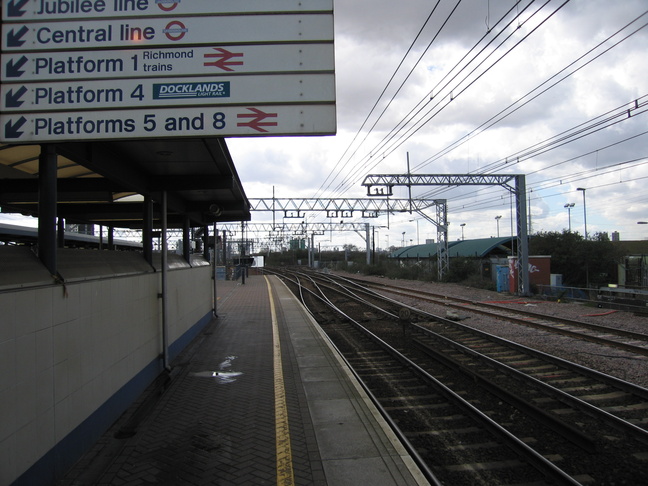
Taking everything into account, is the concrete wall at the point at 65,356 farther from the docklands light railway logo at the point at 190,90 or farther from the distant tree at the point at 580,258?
the distant tree at the point at 580,258

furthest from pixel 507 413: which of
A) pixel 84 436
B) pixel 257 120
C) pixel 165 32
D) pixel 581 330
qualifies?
pixel 581 330

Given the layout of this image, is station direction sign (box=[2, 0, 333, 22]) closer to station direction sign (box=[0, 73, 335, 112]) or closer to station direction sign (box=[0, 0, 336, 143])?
station direction sign (box=[0, 0, 336, 143])

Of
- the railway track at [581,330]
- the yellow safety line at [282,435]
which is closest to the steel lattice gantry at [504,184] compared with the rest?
the railway track at [581,330]

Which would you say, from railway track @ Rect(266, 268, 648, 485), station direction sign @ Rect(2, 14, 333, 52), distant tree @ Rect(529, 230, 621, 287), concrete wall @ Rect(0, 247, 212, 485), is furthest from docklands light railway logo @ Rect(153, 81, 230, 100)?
distant tree @ Rect(529, 230, 621, 287)

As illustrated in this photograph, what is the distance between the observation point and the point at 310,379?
24.3 ft

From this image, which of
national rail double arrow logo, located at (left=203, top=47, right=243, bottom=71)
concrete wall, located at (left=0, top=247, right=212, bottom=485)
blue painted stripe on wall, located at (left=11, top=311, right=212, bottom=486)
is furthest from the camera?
national rail double arrow logo, located at (left=203, top=47, right=243, bottom=71)

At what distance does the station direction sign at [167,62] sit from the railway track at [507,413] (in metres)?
4.30

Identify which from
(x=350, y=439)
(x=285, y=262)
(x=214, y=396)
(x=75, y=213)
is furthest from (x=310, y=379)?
(x=285, y=262)

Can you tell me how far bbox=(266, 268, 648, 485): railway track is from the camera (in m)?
4.58

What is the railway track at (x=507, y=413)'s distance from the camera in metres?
4.58

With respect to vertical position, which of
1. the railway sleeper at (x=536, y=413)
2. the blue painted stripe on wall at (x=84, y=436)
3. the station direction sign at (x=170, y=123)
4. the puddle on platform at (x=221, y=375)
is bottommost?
the railway sleeper at (x=536, y=413)

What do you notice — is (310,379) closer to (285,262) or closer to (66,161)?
(66,161)

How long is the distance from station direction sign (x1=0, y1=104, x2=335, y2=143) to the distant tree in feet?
97.3

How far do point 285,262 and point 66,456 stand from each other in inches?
3987
